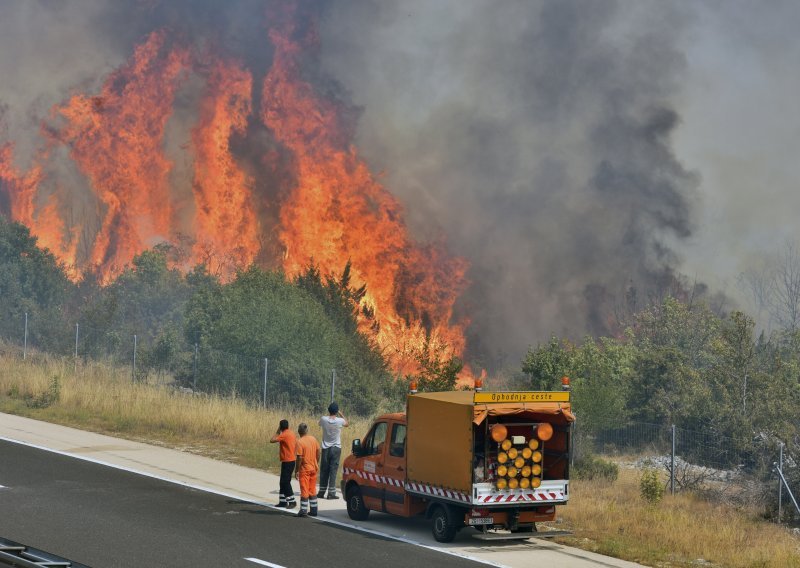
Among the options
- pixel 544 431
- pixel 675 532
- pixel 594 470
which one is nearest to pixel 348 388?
pixel 594 470

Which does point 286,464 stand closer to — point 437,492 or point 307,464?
point 307,464

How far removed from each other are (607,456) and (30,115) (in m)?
54.0

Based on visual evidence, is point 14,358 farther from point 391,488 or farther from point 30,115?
point 30,115

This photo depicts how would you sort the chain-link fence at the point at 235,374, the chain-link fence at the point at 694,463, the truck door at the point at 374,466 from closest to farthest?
the truck door at the point at 374,466
the chain-link fence at the point at 694,463
the chain-link fence at the point at 235,374

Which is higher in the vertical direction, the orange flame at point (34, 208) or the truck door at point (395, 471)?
the orange flame at point (34, 208)

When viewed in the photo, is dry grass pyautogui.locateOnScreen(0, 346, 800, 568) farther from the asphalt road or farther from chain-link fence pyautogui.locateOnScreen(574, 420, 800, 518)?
the asphalt road

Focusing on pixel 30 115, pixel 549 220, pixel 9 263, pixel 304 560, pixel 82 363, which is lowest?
pixel 304 560

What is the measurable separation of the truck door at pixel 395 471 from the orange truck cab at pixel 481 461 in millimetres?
17

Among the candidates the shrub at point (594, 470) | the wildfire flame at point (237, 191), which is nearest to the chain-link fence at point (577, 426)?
the shrub at point (594, 470)

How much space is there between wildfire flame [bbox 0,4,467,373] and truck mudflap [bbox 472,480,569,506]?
4075 cm

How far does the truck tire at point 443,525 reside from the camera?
18.6 metres

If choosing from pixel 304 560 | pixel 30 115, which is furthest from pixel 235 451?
pixel 30 115

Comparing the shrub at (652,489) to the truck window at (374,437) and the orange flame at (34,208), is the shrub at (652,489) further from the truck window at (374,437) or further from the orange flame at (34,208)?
the orange flame at (34,208)

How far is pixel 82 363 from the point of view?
132ft
